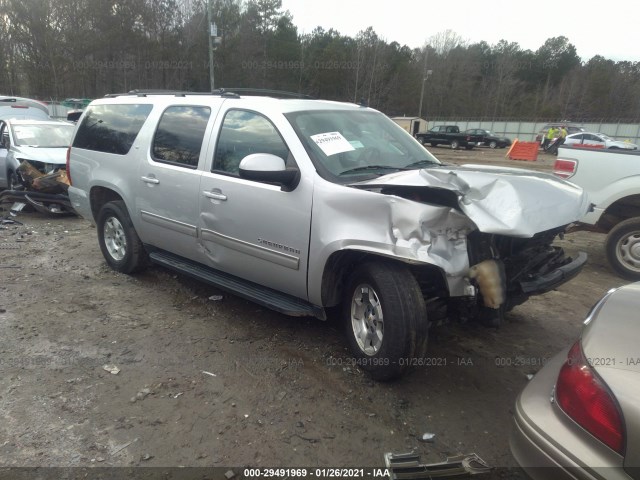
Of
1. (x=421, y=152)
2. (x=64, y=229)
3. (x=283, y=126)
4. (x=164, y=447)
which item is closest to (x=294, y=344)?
(x=164, y=447)

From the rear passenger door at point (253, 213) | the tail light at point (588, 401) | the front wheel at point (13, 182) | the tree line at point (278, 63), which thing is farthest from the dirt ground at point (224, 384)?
the tree line at point (278, 63)

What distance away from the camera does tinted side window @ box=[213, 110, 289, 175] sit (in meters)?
3.50

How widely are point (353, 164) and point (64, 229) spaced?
19.8 ft

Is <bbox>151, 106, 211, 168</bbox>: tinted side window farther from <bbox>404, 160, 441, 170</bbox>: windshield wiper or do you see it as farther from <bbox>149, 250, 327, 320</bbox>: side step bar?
<bbox>404, 160, 441, 170</bbox>: windshield wiper

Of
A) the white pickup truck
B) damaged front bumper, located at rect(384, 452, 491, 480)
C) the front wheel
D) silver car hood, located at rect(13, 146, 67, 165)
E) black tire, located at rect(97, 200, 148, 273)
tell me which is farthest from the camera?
the front wheel

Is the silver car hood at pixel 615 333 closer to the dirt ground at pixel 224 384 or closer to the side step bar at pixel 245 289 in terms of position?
the dirt ground at pixel 224 384

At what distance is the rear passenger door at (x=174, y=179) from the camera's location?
401cm

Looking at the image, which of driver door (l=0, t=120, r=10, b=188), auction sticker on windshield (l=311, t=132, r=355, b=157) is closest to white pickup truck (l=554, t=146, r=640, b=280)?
auction sticker on windshield (l=311, t=132, r=355, b=157)

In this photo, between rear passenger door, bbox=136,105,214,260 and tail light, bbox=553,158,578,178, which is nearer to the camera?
rear passenger door, bbox=136,105,214,260

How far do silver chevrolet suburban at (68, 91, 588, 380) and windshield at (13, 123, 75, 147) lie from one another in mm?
6157

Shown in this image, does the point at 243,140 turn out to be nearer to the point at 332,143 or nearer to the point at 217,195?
the point at 217,195

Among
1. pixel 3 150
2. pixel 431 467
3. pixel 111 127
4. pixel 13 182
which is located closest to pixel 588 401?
pixel 431 467

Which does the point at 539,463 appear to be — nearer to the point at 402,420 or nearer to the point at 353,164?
the point at 402,420

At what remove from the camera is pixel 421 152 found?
4.09m
